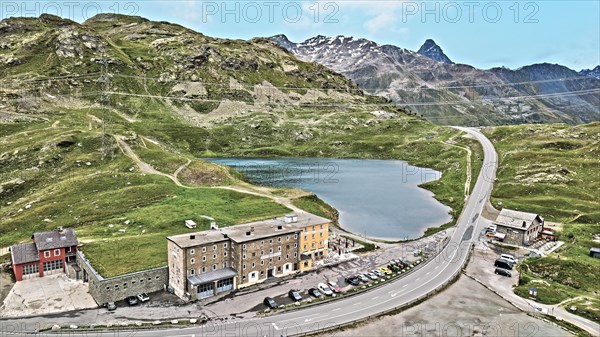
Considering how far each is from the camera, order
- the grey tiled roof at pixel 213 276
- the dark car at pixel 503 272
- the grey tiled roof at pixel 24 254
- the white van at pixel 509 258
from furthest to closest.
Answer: the white van at pixel 509 258 < the dark car at pixel 503 272 < the grey tiled roof at pixel 24 254 < the grey tiled roof at pixel 213 276

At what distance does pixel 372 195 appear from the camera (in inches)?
5915

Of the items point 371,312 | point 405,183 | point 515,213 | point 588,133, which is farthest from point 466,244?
point 588,133

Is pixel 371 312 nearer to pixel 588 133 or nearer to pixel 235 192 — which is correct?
pixel 235 192

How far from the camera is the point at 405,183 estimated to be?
17338cm

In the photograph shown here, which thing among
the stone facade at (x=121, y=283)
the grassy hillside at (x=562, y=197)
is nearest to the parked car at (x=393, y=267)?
the grassy hillside at (x=562, y=197)

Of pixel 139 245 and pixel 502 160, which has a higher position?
pixel 502 160

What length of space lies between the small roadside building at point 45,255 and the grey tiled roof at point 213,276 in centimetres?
2809

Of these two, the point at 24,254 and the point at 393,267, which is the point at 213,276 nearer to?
the point at 393,267

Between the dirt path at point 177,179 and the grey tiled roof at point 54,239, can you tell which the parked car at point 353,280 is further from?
the grey tiled roof at point 54,239

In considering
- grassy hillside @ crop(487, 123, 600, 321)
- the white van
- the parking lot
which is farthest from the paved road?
grassy hillside @ crop(487, 123, 600, 321)

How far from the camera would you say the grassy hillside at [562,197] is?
7369 centimetres

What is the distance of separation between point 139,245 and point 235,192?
162 feet

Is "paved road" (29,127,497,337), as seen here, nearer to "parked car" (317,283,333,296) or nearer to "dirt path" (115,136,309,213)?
"parked car" (317,283,333,296)

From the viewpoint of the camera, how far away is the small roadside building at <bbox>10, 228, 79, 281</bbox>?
7350 centimetres
